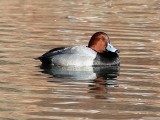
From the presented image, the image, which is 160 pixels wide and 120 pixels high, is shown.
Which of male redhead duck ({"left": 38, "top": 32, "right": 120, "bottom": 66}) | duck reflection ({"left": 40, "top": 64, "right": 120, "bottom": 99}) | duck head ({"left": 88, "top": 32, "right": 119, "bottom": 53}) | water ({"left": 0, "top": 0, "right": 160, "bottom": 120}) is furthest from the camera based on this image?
duck head ({"left": 88, "top": 32, "right": 119, "bottom": 53})

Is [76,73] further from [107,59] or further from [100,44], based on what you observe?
[100,44]

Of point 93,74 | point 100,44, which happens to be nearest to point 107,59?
point 100,44

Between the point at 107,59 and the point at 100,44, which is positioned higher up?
the point at 100,44

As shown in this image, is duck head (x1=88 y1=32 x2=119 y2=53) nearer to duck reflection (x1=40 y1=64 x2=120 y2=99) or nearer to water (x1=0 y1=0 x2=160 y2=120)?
water (x1=0 y1=0 x2=160 y2=120)

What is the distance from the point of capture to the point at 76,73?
12.4 m

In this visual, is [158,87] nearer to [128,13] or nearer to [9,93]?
[9,93]

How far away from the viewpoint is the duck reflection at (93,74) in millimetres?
10867

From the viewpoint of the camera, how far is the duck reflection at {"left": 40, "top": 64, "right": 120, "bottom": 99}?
1087 centimetres

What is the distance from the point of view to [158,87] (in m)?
10.7

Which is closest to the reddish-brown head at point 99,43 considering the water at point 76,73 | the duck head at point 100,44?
the duck head at point 100,44

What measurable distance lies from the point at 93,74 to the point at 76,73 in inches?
9.9

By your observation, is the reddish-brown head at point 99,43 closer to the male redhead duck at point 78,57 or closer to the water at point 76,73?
the male redhead duck at point 78,57

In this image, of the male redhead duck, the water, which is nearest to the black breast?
the male redhead duck

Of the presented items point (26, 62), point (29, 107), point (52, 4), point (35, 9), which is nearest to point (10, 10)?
point (35, 9)
